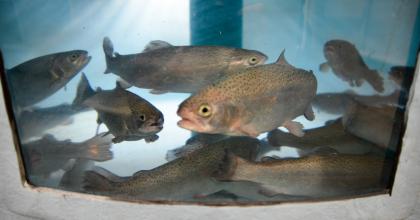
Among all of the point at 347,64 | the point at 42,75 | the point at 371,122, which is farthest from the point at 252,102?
the point at 42,75

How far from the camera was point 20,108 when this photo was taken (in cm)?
154

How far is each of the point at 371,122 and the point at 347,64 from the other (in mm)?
717

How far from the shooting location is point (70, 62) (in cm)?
219

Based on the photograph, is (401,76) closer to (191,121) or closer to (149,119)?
(191,121)

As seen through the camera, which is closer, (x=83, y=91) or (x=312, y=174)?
(x=312, y=174)

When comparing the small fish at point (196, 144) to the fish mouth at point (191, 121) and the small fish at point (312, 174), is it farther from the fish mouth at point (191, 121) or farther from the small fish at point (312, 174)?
the fish mouth at point (191, 121)

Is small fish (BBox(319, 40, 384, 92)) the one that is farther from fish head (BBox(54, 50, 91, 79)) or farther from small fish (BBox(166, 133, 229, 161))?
fish head (BBox(54, 50, 91, 79))

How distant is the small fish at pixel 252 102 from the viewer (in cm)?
132

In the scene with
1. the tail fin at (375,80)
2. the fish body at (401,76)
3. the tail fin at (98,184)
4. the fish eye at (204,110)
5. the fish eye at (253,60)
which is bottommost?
the tail fin at (98,184)

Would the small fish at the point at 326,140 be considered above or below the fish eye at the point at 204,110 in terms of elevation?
below

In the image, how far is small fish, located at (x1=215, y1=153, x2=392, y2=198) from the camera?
1.47m

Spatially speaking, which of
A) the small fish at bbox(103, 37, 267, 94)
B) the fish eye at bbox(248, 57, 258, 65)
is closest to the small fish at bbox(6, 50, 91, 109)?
the small fish at bbox(103, 37, 267, 94)

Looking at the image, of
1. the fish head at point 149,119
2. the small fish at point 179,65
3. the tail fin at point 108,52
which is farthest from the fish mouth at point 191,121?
the tail fin at point 108,52

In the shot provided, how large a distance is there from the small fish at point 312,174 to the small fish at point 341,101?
1.19 feet
